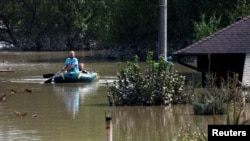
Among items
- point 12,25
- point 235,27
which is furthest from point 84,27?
point 235,27

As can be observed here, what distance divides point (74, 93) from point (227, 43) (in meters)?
6.48

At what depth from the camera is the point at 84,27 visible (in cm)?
8981

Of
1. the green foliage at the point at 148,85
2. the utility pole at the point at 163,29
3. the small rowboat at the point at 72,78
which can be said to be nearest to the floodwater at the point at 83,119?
the green foliage at the point at 148,85

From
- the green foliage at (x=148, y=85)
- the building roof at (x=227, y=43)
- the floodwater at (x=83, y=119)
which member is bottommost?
→ the floodwater at (x=83, y=119)

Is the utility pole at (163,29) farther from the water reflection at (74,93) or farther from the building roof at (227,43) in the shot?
the water reflection at (74,93)

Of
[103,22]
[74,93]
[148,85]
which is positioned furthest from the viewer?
[103,22]

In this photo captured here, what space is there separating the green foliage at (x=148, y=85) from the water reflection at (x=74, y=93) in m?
1.52

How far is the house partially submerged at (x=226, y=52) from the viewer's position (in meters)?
29.5

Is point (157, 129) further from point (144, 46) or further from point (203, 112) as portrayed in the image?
→ point (144, 46)

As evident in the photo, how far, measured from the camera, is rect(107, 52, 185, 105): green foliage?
2528 centimetres

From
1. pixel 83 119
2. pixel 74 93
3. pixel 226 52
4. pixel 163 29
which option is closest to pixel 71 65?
pixel 74 93

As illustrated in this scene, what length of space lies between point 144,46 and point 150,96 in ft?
126

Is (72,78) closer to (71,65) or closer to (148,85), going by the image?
(71,65)

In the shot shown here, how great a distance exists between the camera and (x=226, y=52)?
2930 centimetres
